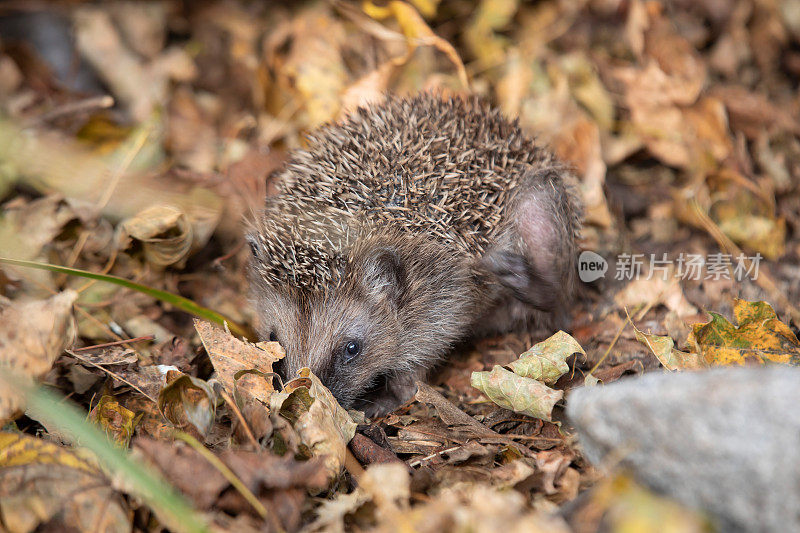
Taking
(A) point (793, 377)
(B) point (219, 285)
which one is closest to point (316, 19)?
(B) point (219, 285)

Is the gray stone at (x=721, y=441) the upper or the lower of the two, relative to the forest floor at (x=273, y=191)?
upper

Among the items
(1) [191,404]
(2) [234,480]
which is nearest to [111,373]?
(1) [191,404]

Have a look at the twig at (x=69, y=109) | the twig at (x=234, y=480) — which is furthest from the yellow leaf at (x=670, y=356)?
the twig at (x=69, y=109)

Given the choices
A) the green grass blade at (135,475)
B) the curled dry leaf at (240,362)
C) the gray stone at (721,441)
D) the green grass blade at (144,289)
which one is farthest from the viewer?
the green grass blade at (144,289)

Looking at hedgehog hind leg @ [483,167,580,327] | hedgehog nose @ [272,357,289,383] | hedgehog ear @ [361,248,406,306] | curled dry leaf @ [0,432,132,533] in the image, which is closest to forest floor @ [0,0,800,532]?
curled dry leaf @ [0,432,132,533]

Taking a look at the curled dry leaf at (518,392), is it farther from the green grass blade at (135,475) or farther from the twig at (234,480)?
the green grass blade at (135,475)

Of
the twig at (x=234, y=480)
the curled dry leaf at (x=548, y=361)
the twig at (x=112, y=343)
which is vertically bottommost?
the twig at (x=112, y=343)

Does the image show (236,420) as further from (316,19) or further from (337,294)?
(316,19)
